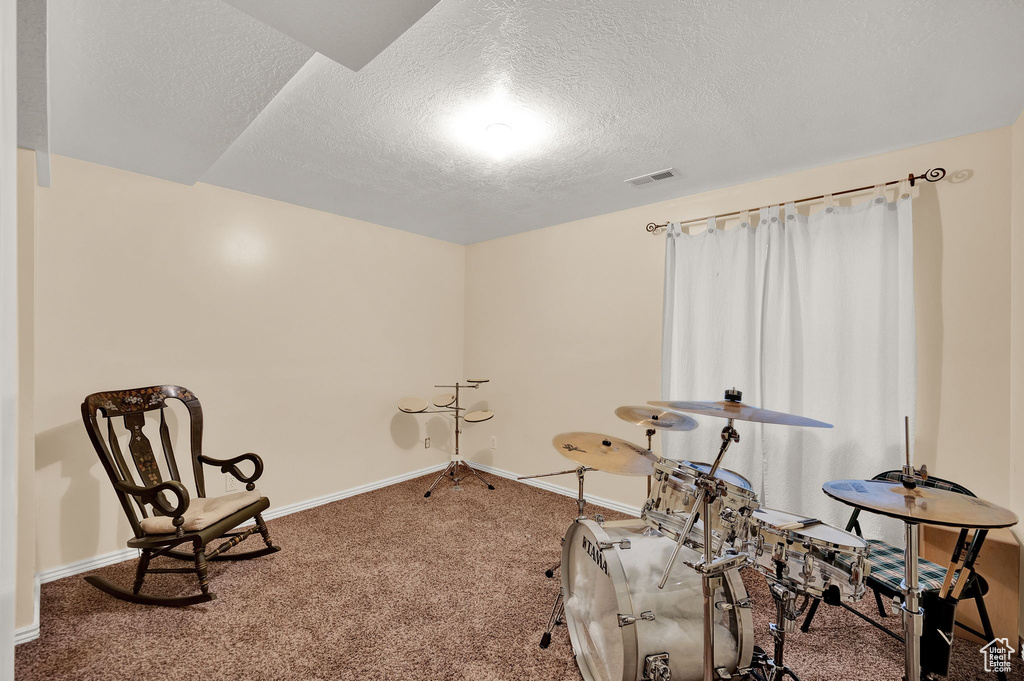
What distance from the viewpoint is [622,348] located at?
3.63 metres

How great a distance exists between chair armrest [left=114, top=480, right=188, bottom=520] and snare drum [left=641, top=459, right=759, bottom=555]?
2.34 metres

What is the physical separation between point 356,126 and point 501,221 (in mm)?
1895

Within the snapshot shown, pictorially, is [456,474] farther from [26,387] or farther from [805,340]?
[805,340]

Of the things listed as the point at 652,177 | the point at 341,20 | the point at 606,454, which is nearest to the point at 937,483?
the point at 606,454

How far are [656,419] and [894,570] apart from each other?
120 centimetres

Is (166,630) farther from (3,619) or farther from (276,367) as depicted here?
(3,619)

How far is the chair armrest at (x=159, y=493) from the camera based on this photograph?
219cm

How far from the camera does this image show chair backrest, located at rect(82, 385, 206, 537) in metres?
2.33

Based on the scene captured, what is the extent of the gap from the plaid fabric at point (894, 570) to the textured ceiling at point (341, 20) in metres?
2.58

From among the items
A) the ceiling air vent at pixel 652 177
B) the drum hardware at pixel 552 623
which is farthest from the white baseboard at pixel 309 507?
the ceiling air vent at pixel 652 177

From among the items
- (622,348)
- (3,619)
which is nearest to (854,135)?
(622,348)

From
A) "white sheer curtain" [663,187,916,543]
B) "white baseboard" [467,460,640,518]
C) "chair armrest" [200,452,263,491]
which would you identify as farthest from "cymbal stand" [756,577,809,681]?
"chair armrest" [200,452,263,491]

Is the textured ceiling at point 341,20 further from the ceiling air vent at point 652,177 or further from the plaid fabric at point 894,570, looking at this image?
the plaid fabric at point 894,570

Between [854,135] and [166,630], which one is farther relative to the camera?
[854,135]
